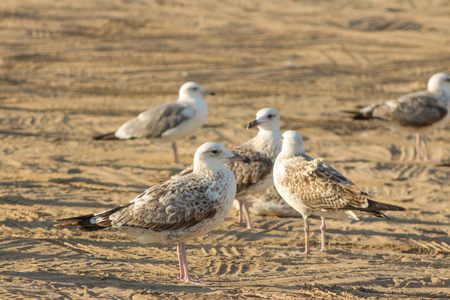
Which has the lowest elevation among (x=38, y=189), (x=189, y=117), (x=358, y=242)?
(x=358, y=242)

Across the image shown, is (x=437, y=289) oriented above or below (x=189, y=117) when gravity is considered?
below

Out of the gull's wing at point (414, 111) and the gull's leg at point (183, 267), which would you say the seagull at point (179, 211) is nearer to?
the gull's leg at point (183, 267)

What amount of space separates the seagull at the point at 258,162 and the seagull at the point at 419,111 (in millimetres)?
4270

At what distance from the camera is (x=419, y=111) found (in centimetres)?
1092

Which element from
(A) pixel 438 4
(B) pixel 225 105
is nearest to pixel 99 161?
(B) pixel 225 105

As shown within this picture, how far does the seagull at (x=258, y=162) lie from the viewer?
23.6 ft

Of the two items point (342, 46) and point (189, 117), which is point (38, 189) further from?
point (342, 46)

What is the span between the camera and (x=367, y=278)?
5.54 meters

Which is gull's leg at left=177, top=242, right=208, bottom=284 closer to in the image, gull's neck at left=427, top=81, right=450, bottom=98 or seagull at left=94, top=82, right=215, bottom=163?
seagull at left=94, top=82, right=215, bottom=163

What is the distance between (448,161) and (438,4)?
1388 centimetres

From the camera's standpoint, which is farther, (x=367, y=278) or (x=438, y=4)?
(x=438, y=4)

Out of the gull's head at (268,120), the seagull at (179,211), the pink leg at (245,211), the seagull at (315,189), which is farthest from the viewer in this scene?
the gull's head at (268,120)

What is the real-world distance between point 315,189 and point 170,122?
4.45m

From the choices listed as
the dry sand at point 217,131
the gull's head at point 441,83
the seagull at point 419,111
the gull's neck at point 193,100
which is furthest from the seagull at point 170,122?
the gull's head at point 441,83
